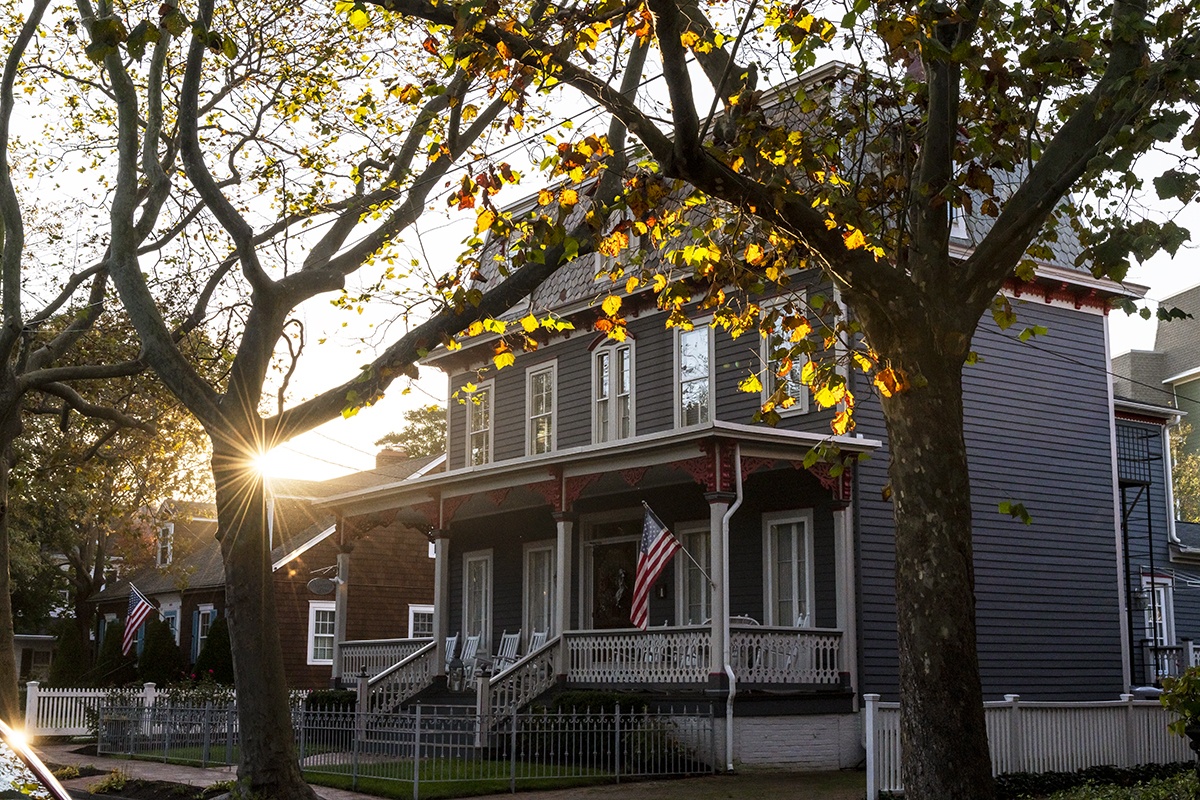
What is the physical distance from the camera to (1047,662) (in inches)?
883

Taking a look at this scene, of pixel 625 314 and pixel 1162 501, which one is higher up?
pixel 625 314

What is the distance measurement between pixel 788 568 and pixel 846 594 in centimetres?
168

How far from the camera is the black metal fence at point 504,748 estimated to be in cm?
1684

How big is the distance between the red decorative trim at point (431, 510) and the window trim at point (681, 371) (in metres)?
4.95

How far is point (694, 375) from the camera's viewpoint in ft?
76.7

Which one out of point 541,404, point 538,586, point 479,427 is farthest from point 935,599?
point 479,427

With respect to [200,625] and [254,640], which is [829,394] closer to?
[254,640]

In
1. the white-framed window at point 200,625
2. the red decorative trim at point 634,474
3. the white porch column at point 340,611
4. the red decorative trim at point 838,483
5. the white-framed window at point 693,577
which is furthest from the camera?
the white-framed window at point 200,625

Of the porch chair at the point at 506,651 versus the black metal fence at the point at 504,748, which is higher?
the porch chair at the point at 506,651

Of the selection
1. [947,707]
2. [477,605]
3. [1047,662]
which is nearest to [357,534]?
[477,605]

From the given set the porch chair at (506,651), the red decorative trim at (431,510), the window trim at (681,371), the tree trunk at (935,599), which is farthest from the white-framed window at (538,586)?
the tree trunk at (935,599)

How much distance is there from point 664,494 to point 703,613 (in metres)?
2.43

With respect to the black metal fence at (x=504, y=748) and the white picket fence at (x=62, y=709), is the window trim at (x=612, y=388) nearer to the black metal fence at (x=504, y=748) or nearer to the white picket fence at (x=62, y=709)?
the black metal fence at (x=504, y=748)

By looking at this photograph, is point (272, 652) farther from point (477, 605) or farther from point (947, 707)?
point (477, 605)
